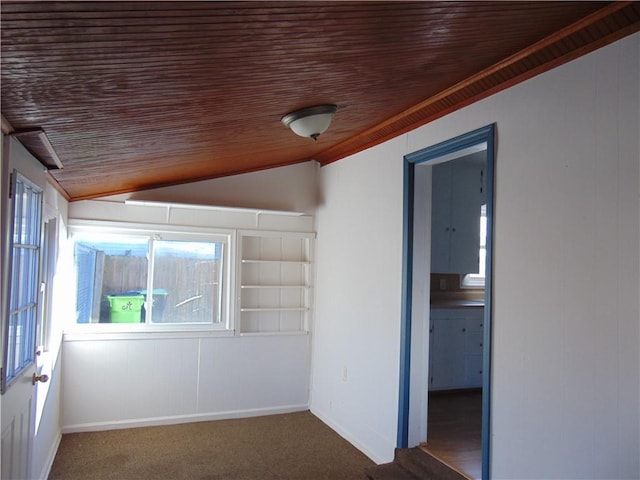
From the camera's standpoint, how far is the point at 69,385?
4.25 meters

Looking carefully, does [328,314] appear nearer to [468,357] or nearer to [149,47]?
[468,357]

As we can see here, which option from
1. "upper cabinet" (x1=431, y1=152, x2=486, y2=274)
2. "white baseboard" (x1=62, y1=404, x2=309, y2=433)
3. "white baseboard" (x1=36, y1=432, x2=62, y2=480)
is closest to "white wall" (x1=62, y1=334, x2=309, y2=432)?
"white baseboard" (x1=62, y1=404, x2=309, y2=433)

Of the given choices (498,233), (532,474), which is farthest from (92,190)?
(532,474)

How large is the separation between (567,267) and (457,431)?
7.40ft

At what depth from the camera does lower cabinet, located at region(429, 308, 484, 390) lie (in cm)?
491

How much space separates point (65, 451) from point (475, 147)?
12.5 feet

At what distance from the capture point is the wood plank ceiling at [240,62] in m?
1.33

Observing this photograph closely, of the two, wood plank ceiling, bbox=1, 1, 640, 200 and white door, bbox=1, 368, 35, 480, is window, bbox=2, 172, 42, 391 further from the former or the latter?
wood plank ceiling, bbox=1, 1, 640, 200

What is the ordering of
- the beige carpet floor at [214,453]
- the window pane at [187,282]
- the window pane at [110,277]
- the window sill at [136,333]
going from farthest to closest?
the window pane at [187,282]
the window pane at [110,277]
the window sill at [136,333]
the beige carpet floor at [214,453]

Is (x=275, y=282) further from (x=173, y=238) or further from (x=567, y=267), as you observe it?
(x=567, y=267)

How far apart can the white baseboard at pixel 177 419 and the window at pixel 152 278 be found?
0.86 metres

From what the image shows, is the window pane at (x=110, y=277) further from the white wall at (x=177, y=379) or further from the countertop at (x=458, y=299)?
the countertop at (x=458, y=299)

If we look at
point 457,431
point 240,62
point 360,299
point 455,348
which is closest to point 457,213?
point 455,348

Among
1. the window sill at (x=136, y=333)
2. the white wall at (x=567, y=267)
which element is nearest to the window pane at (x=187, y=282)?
the window sill at (x=136, y=333)
